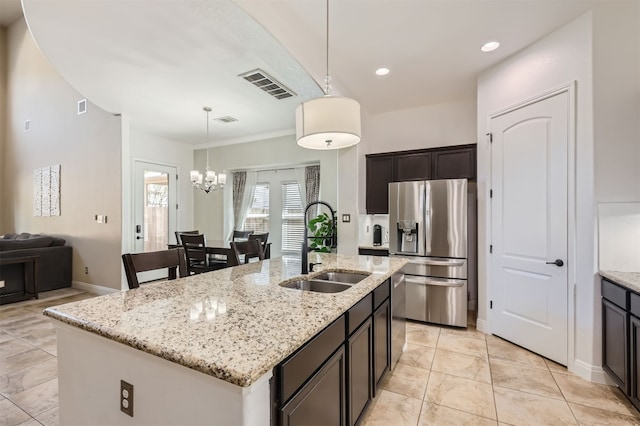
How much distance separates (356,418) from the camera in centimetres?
165

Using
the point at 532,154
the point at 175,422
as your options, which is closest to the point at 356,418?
the point at 175,422

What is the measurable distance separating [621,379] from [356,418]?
1888 millimetres

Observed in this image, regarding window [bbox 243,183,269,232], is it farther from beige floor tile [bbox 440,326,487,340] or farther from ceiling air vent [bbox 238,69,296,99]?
beige floor tile [bbox 440,326,487,340]

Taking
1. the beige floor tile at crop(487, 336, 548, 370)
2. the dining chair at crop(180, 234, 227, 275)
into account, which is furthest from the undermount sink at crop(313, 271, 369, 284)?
the dining chair at crop(180, 234, 227, 275)

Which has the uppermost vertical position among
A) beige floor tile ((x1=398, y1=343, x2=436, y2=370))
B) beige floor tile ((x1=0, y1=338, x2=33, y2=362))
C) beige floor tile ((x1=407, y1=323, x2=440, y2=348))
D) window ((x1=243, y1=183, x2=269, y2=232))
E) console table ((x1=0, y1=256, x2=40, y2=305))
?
window ((x1=243, y1=183, x2=269, y2=232))

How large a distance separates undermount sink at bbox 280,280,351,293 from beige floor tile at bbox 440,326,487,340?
6.57ft

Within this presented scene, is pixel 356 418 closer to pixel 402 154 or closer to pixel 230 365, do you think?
pixel 230 365

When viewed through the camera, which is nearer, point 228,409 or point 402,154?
point 228,409

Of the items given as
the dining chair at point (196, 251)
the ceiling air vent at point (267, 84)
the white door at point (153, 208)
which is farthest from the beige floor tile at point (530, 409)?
the white door at point (153, 208)

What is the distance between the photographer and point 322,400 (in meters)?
1.25

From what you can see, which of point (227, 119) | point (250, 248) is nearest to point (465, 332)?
point (250, 248)

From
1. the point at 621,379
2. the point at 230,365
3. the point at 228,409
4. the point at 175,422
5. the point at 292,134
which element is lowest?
the point at 621,379

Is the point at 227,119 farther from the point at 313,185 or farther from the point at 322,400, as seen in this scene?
the point at 322,400

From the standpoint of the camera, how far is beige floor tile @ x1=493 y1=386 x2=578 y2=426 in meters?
1.91
